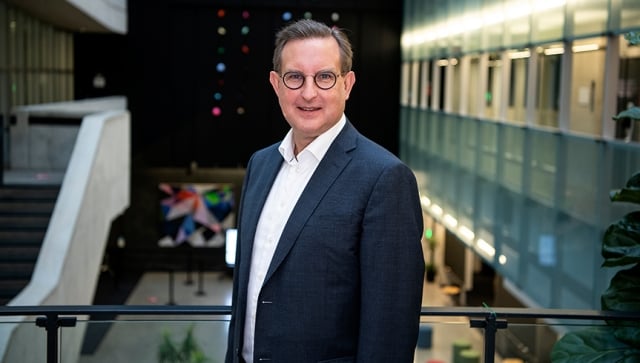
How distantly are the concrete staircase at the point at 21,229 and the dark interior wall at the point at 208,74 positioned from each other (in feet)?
46.4

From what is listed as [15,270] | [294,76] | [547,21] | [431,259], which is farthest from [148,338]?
[431,259]

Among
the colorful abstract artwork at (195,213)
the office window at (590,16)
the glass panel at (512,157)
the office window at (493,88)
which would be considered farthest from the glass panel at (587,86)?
the colorful abstract artwork at (195,213)

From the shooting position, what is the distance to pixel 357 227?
8.91 feet

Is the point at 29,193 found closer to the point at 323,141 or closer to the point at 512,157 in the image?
the point at 512,157

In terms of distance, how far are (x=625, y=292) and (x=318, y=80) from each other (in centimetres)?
209

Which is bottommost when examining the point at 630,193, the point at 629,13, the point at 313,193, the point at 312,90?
the point at 630,193

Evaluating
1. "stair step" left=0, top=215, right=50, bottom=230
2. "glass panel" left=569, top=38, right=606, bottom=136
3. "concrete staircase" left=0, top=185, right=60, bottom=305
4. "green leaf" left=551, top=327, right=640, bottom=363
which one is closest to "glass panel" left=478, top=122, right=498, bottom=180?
"glass panel" left=569, top=38, right=606, bottom=136

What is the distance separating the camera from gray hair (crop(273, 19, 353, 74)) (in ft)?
9.07

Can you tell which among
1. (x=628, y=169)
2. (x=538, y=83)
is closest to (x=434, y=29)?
(x=538, y=83)

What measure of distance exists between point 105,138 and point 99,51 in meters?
12.3

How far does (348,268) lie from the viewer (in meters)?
2.75

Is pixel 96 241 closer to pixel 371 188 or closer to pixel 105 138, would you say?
pixel 105 138

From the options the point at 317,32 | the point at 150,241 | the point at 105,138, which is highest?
the point at 317,32

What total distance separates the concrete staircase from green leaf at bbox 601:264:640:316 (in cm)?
863
